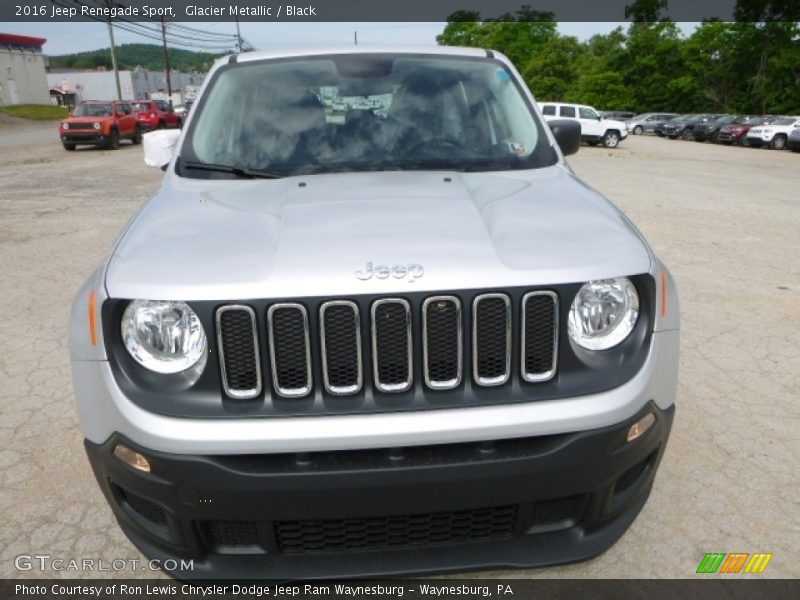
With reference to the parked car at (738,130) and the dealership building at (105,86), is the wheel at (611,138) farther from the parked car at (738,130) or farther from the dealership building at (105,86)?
the dealership building at (105,86)

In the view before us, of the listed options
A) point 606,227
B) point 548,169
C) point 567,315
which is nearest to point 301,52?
point 548,169

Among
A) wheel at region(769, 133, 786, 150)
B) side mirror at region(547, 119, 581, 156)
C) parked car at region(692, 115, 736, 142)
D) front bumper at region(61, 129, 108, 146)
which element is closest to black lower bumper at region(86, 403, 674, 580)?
side mirror at region(547, 119, 581, 156)

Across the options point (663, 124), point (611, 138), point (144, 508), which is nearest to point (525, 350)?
point (144, 508)

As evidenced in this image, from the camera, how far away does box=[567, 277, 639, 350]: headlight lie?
201 centimetres

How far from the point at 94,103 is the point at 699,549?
2537cm

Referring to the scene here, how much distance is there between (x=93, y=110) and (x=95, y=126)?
3.74 feet

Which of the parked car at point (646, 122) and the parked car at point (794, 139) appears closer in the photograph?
the parked car at point (794, 139)

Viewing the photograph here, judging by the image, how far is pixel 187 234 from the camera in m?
2.17

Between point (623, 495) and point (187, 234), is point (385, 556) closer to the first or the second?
point (623, 495)

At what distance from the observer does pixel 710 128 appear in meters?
33.2

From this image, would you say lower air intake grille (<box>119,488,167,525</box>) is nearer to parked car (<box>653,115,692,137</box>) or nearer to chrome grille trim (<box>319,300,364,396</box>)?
chrome grille trim (<box>319,300,364,396</box>)

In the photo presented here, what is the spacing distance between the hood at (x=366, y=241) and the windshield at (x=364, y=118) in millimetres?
367

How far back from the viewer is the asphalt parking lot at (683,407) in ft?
8.57

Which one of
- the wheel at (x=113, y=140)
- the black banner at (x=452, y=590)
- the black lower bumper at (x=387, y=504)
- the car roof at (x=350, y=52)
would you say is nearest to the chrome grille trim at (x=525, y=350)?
the black lower bumper at (x=387, y=504)
